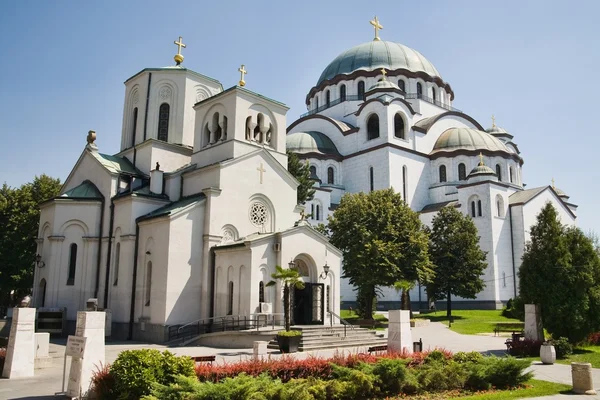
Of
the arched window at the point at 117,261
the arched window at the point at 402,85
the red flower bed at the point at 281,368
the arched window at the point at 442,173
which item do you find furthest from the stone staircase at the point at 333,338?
the arched window at the point at 402,85

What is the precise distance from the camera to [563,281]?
1850 centimetres

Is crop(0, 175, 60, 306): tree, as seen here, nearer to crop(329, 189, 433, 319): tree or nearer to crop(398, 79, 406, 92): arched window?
crop(329, 189, 433, 319): tree

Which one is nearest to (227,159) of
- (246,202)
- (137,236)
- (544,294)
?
(246,202)

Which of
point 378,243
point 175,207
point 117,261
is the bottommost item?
point 117,261

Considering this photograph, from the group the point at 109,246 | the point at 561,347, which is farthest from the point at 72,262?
the point at 561,347

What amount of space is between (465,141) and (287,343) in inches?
1380

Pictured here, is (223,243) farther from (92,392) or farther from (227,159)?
(92,392)

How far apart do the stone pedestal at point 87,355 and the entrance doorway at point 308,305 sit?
1096 centimetres

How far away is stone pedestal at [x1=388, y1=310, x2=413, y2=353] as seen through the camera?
15.5 metres

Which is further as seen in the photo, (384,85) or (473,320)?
(384,85)

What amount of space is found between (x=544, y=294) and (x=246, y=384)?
14239 mm

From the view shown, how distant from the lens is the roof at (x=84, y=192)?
2509 cm

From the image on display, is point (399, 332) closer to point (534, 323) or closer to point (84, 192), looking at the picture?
point (534, 323)

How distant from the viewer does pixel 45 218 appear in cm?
2519
